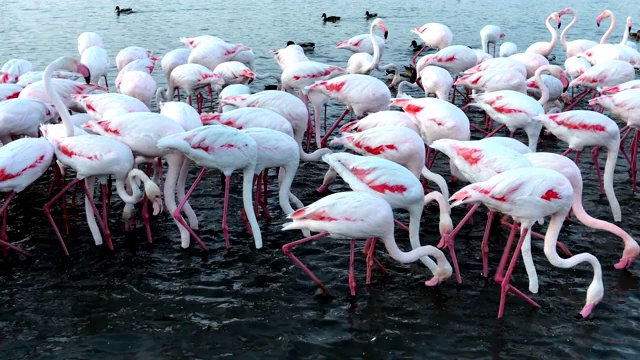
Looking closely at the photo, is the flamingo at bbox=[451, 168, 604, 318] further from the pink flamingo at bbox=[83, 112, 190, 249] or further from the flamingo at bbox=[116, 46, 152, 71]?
the flamingo at bbox=[116, 46, 152, 71]

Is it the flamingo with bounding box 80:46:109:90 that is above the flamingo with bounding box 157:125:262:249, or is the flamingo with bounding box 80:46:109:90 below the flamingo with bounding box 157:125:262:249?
below

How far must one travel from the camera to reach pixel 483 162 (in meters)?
6.31

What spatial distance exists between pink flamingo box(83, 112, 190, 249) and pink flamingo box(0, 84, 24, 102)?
7.86ft

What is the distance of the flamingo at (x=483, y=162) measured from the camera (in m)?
6.14

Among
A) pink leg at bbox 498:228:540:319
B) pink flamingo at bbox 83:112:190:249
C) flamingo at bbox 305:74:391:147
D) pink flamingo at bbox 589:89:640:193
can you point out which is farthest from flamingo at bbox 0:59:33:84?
pink flamingo at bbox 589:89:640:193

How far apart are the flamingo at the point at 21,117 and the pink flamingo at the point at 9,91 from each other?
985mm

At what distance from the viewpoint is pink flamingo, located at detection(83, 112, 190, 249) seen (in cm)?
660

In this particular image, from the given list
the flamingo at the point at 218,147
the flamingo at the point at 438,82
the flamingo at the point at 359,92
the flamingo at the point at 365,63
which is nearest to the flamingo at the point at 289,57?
the flamingo at the point at 365,63

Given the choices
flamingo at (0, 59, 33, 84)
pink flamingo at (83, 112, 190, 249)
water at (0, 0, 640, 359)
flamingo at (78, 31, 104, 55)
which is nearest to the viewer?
water at (0, 0, 640, 359)

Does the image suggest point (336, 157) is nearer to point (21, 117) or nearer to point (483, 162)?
point (483, 162)

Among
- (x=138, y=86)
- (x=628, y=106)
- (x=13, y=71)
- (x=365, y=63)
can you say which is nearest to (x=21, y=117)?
(x=138, y=86)

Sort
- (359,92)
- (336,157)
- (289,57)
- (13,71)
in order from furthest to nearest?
(289,57) < (13,71) < (359,92) < (336,157)

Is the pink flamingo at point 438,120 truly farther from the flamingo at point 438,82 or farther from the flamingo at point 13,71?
the flamingo at point 13,71

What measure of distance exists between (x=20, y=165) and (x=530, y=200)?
4599 millimetres
